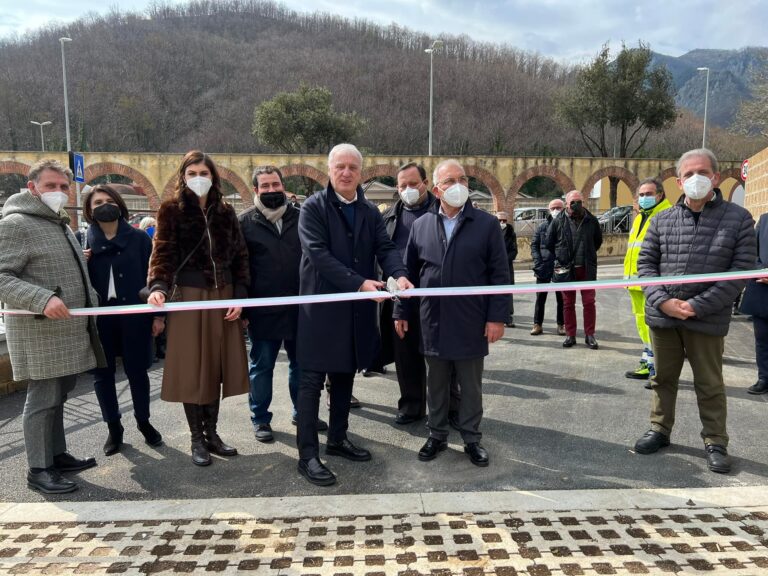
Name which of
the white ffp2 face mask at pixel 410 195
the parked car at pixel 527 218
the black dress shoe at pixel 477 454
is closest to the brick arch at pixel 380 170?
the parked car at pixel 527 218

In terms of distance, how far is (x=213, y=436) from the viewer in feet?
14.1

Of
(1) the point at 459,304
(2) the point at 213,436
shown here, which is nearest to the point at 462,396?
(1) the point at 459,304

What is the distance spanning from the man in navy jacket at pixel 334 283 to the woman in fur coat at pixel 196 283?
1.99 ft

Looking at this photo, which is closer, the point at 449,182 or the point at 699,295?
the point at 699,295

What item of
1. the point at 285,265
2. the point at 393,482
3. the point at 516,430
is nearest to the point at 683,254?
the point at 516,430

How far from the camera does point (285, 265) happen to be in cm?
457

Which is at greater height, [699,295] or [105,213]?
[105,213]

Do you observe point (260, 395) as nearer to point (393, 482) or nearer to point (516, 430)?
point (393, 482)

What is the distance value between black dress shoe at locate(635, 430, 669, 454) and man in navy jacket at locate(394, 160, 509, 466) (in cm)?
115

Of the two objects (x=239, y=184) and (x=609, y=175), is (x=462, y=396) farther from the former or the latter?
(x=609, y=175)

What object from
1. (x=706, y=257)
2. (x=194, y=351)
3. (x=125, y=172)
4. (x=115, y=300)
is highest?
(x=125, y=172)

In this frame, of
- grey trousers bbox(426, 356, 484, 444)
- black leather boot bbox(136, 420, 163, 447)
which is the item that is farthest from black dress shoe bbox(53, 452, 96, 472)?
grey trousers bbox(426, 356, 484, 444)

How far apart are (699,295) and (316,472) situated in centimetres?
285

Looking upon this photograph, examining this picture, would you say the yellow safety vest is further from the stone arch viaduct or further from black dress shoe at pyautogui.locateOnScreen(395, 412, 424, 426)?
the stone arch viaduct
